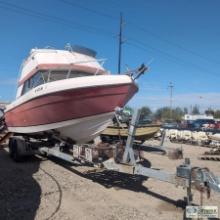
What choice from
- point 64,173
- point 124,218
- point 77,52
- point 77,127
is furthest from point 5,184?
point 77,52

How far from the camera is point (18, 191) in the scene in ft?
21.3

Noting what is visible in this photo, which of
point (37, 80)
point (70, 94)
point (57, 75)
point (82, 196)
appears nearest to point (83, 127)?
point (70, 94)

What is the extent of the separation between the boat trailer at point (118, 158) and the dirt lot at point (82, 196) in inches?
17.5

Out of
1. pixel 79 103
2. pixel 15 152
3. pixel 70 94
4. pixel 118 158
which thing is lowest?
pixel 15 152

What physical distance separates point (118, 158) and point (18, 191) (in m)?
2.18

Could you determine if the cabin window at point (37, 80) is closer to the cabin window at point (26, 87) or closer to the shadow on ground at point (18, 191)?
the cabin window at point (26, 87)

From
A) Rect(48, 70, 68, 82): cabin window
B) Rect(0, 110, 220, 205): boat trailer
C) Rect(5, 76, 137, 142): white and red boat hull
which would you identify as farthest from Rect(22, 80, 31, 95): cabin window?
Rect(0, 110, 220, 205): boat trailer

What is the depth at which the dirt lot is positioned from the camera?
5.35 m

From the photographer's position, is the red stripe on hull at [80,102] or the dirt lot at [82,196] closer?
the dirt lot at [82,196]

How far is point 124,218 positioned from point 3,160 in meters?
6.28

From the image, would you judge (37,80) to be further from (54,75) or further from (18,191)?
(18,191)

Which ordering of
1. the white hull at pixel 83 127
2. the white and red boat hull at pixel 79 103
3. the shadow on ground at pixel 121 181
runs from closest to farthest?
1. the shadow on ground at pixel 121 181
2. the white and red boat hull at pixel 79 103
3. the white hull at pixel 83 127

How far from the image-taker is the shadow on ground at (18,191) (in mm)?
5302

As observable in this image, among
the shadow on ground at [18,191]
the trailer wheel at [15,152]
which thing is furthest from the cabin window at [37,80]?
the shadow on ground at [18,191]
